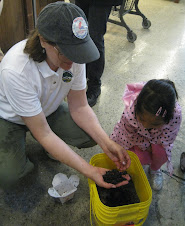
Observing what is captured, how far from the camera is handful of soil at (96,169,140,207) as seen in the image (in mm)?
1032

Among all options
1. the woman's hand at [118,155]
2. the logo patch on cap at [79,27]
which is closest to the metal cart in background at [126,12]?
the woman's hand at [118,155]

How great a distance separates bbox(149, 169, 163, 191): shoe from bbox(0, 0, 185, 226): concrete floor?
32mm

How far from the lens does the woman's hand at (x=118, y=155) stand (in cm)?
108

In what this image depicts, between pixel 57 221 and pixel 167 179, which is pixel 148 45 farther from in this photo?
pixel 57 221

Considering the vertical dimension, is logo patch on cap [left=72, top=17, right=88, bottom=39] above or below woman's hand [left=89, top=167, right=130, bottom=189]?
above

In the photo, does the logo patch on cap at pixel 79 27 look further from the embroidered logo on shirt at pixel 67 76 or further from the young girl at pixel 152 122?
the young girl at pixel 152 122

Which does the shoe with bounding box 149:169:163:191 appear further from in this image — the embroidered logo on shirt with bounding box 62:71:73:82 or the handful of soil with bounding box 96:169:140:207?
the embroidered logo on shirt with bounding box 62:71:73:82

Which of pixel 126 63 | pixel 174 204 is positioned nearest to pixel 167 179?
pixel 174 204

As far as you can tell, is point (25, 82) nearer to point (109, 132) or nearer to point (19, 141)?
point (19, 141)

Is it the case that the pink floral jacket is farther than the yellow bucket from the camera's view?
Yes

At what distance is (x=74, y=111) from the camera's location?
119 centimetres

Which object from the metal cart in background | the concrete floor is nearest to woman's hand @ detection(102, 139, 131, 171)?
the concrete floor

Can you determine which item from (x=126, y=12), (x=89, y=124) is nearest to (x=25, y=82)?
(x=89, y=124)

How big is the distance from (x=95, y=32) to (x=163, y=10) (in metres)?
2.64
